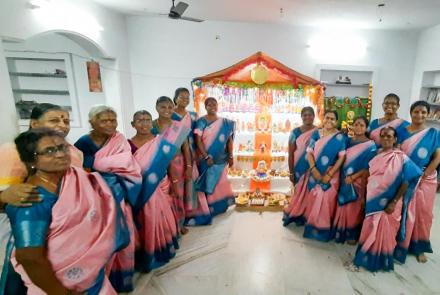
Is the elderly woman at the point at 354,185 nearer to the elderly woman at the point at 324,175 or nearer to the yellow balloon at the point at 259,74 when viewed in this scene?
the elderly woman at the point at 324,175

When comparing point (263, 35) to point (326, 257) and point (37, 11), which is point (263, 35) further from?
point (326, 257)

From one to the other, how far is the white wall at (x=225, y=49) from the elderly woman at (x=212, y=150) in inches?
72.7

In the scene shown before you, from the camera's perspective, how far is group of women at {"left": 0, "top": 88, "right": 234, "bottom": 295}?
38.2 inches

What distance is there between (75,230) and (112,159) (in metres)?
0.58

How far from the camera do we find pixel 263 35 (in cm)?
420

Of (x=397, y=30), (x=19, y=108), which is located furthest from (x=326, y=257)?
(x=19, y=108)

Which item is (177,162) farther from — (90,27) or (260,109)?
(90,27)

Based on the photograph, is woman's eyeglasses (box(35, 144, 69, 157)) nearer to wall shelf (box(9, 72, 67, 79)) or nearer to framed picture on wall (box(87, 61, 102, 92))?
framed picture on wall (box(87, 61, 102, 92))

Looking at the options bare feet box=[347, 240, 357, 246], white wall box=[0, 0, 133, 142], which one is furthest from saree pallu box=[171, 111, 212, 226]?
white wall box=[0, 0, 133, 142]

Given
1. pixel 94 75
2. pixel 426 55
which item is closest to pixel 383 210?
pixel 426 55

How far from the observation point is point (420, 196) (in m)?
2.03

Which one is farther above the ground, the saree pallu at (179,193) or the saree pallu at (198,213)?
the saree pallu at (179,193)

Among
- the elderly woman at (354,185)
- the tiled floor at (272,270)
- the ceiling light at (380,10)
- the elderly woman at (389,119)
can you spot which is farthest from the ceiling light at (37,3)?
the ceiling light at (380,10)

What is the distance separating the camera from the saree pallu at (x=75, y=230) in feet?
3.08
